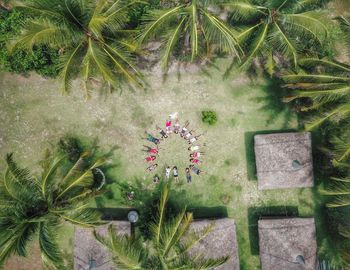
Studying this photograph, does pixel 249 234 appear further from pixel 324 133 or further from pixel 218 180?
pixel 324 133

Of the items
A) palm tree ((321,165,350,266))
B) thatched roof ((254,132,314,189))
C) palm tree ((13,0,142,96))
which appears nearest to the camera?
palm tree ((13,0,142,96))

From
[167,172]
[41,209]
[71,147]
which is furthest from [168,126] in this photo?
[41,209]

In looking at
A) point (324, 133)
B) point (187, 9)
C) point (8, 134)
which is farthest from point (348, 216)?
point (8, 134)

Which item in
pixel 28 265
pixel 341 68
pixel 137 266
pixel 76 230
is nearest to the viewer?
pixel 137 266

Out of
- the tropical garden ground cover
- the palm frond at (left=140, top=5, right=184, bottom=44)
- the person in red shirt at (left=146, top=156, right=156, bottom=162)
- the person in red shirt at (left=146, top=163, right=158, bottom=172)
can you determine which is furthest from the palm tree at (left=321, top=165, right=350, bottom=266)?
the palm frond at (left=140, top=5, right=184, bottom=44)

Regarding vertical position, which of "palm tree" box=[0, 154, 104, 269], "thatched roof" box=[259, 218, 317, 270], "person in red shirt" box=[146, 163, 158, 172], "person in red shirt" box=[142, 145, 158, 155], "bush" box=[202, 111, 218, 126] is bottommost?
"thatched roof" box=[259, 218, 317, 270]

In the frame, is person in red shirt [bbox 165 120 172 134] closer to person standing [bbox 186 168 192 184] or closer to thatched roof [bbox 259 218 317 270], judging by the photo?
person standing [bbox 186 168 192 184]

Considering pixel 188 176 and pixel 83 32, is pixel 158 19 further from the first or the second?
pixel 188 176
